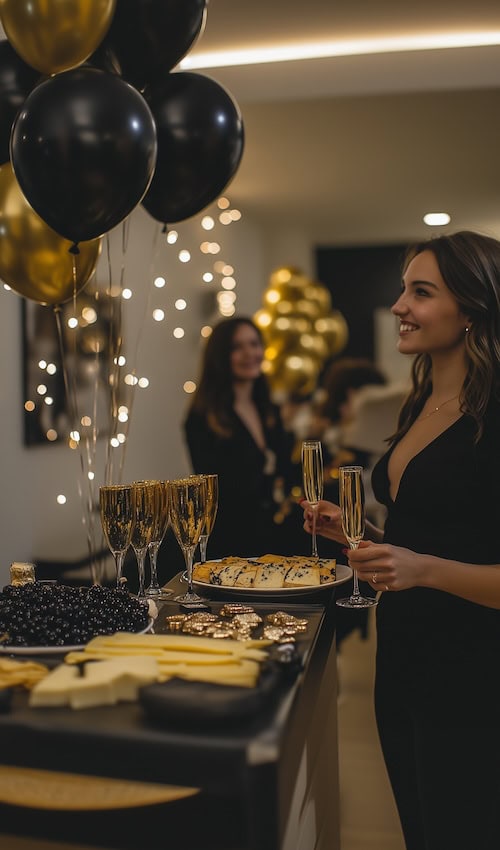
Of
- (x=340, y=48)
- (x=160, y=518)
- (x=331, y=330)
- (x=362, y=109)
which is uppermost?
(x=340, y=48)

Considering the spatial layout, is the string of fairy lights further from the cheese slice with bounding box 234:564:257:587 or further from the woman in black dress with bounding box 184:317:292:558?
the cheese slice with bounding box 234:564:257:587

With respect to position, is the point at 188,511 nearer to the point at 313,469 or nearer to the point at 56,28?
the point at 313,469

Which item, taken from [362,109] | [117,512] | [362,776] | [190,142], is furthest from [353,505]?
[362,109]

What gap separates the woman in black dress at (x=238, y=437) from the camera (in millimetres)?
3020

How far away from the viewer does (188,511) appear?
1.44 metres

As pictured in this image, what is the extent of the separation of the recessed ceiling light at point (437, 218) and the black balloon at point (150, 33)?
5595mm

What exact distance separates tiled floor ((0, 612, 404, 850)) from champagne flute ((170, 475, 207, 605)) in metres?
1.36

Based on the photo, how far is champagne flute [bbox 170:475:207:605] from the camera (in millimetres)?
1430

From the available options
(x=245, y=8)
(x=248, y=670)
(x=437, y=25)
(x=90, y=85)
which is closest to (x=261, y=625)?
(x=248, y=670)

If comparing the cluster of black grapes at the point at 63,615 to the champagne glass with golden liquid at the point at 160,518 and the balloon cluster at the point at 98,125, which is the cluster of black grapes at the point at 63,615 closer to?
the champagne glass with golden liquid at the point at 160,518

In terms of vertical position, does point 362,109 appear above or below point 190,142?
above

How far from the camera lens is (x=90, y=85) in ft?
5.04

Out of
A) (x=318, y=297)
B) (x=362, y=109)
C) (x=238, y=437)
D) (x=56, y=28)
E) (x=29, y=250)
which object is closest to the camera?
(x=56, y=28)

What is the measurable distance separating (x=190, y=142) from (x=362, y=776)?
2.12 m
